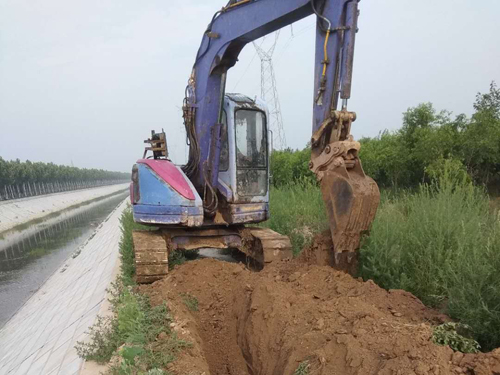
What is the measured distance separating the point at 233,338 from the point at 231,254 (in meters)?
4.37

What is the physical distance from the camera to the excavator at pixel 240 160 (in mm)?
4035

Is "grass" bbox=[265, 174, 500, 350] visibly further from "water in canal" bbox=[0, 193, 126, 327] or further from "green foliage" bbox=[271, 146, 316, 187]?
"green foliage" bbox=[271, 146, 316, 187]

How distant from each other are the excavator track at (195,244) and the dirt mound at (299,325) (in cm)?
45

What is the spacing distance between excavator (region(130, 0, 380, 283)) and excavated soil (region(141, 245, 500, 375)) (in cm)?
61

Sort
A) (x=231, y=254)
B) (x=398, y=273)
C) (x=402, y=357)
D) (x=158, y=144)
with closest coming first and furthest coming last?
(x=402, y=357) → (x=398, y=273) → (x=158, y=144) → (x=231, y=254)

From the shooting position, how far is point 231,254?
29.3 ft

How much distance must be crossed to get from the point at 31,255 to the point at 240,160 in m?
15.3

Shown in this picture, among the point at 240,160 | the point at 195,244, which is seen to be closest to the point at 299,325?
the point at 195,244

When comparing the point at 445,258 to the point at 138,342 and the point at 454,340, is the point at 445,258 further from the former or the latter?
the point at 138,342

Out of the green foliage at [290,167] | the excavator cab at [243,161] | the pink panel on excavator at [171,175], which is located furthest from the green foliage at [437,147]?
the pink panel on excavator at [171,175]

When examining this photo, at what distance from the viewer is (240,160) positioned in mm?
6730

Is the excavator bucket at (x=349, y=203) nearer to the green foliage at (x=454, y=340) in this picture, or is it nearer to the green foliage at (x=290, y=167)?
the green foliage at (x=454, y=340)

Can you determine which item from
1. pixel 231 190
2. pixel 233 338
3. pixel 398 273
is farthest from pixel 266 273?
pixel 231 190

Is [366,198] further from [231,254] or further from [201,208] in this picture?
[231,254]
